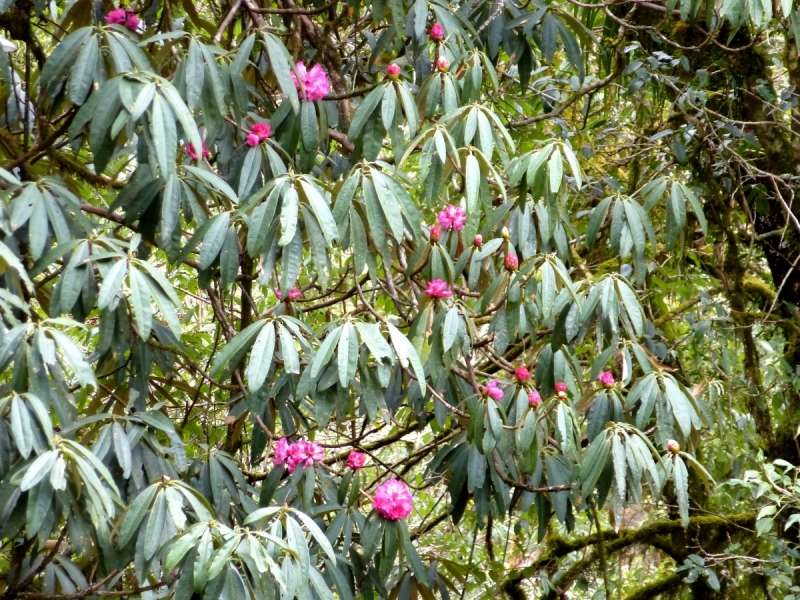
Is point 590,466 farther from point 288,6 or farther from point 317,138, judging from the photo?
point 288,6

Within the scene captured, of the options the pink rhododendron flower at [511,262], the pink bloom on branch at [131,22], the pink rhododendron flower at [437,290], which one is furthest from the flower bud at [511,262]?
the pink bloom on branch at [131,22]

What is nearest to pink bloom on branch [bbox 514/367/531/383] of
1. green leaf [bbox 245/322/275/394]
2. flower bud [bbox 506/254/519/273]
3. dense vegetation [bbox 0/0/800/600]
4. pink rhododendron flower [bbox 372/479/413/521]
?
dense vegetation [bbox 0/0/800/600]

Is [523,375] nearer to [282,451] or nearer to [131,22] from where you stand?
[282,451]

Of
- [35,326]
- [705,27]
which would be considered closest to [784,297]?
[705,27]

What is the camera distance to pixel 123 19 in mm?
1950

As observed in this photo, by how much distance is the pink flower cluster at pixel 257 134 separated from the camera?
200 cm

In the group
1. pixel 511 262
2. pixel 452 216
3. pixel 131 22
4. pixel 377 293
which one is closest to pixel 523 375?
pixel 511 262

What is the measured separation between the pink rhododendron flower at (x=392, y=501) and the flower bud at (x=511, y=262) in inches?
20.1

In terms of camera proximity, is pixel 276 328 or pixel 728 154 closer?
pixel 276 328

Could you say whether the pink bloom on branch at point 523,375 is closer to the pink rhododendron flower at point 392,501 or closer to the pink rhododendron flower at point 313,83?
the pink rhododendron flower at point 392,501

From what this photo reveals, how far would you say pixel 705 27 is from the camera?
2.83 metres

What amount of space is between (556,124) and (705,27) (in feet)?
1.78

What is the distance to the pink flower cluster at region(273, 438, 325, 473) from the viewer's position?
2.05 m

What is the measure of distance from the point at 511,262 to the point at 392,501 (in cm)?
56
